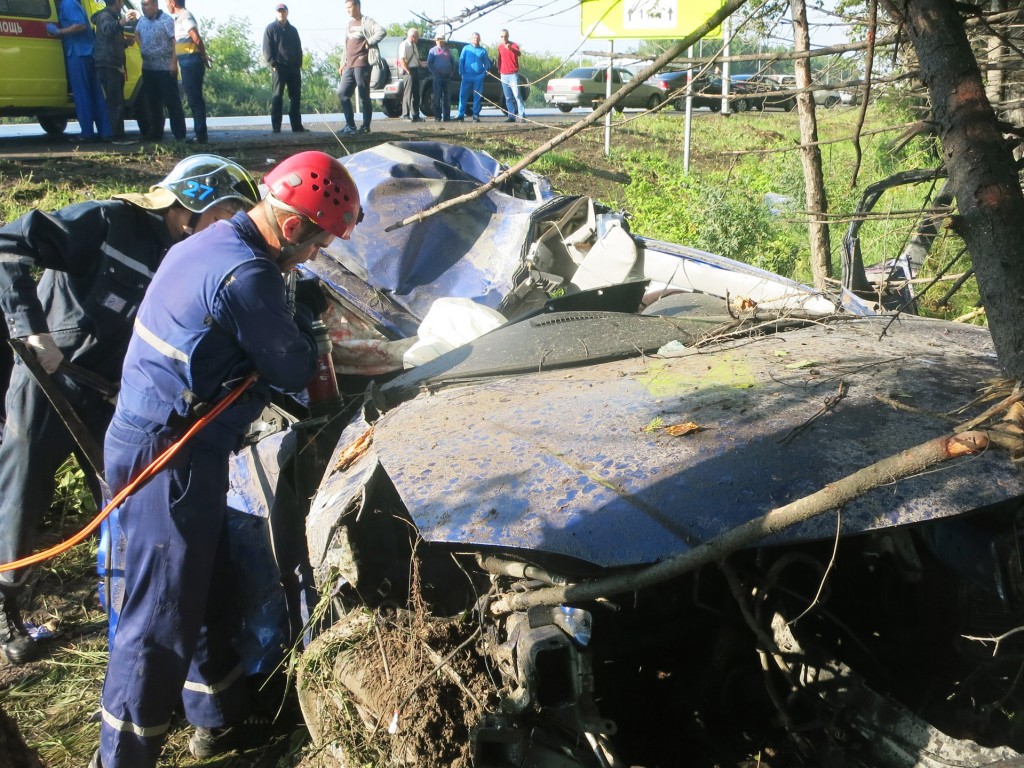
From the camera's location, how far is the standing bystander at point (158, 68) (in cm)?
984

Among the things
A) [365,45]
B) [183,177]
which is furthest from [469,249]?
[365,45]

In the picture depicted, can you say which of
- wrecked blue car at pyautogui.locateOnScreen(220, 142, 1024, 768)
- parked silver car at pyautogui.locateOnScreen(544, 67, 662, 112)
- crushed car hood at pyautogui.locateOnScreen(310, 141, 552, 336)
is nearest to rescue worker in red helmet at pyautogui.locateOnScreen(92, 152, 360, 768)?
wrecked blue car at pyautogui.locateOnScreen(220, 142, 1024, 768)

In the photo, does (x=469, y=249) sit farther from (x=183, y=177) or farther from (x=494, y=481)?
(x=494, y=481)

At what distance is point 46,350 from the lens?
11.2 feet

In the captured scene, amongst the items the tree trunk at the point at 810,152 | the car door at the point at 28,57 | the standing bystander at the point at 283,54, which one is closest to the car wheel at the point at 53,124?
the car door at the point at 28,57

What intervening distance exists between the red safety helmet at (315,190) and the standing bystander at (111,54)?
8.34 meters

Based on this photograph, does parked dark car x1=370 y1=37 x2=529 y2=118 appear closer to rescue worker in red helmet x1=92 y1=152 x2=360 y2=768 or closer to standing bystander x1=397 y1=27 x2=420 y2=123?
standing bystander x1=397 y1=27 x2=420 y2=123

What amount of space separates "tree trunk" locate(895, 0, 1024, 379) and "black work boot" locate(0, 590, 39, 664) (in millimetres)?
3827

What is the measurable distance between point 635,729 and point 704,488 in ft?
2.83

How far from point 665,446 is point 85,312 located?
8.44 ft

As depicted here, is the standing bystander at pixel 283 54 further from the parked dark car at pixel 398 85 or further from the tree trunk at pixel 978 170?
the tree trunk at pixel 978 170

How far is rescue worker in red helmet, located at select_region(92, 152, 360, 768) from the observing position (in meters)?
2.76

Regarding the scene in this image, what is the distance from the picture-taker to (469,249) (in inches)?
197

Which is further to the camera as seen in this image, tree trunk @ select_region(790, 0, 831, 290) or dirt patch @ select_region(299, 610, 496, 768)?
tree trunk @ select_region(790, 0, 831, 290)
